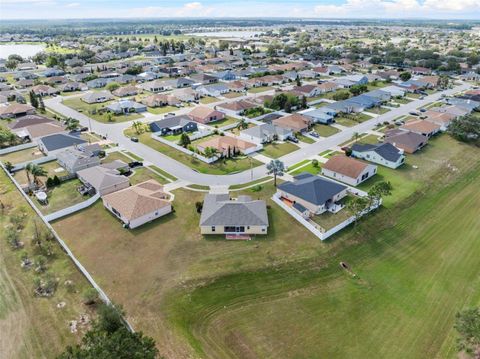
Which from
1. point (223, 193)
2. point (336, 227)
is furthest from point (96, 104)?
point (336, 227)

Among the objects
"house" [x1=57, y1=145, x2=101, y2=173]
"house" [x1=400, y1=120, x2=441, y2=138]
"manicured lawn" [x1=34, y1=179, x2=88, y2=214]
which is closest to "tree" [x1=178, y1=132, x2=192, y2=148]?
"house" [x1=57, y1=145, x2=101, y2=173]

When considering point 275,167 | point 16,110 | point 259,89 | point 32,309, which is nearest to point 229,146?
point 275,167

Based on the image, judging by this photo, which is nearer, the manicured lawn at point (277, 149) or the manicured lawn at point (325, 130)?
the manicured lawn at point (277, 149)

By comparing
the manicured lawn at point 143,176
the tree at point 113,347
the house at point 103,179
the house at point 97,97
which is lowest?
the manicured lawn at point 143,176

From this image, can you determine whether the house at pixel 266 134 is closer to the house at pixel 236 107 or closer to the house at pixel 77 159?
the house at pixel 236 107

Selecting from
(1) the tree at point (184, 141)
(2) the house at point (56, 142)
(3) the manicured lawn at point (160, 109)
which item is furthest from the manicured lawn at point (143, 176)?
(3) the manicured lawn at point (160, 109)
